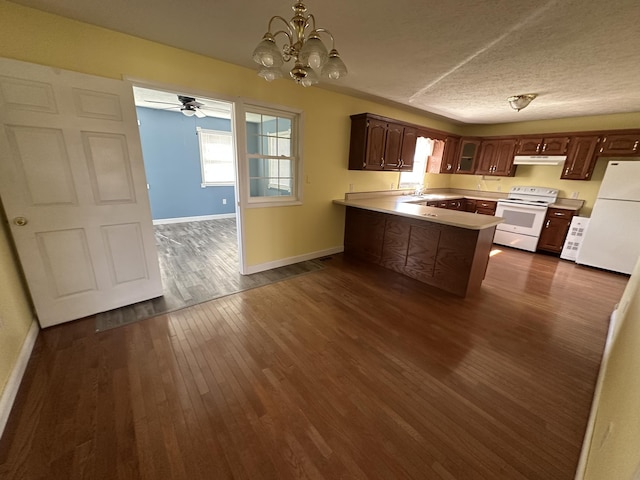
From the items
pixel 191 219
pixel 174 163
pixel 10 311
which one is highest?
pixel 174 163

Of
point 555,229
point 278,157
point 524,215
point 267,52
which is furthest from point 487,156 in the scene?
point 267,52

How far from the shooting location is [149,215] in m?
2.50

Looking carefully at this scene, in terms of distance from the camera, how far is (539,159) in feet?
15.1

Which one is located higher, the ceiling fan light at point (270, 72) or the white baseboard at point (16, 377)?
the ceiling fan light at point (270, 72)

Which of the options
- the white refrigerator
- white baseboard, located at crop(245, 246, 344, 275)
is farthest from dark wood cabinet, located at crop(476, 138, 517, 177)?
white baseboard, located at crop(245, 246, 344, 275)

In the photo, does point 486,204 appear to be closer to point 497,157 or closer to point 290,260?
point 497,157

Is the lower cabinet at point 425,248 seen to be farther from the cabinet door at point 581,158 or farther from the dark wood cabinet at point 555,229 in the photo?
the cabinet door at point 581,158

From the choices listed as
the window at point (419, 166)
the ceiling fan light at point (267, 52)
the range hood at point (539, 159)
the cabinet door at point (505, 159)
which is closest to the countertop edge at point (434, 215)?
the window at point (419, 166)

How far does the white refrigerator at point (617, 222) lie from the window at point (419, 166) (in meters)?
2.68

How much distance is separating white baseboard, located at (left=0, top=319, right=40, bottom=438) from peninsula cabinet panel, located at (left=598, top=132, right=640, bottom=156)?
24.0 ft

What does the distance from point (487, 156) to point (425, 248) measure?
11.8ft

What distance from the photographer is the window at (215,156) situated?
584cm

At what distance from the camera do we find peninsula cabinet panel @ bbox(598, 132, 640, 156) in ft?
12.7

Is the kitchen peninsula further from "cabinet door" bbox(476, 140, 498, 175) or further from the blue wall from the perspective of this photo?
the blue wall
